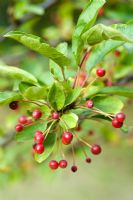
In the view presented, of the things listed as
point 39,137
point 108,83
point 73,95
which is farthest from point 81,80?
point 39,137

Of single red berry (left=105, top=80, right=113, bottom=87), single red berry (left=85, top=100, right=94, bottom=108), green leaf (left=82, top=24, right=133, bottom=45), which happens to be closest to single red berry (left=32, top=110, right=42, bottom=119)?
single red berry (left=85, top=100, right=94, bottom=108)

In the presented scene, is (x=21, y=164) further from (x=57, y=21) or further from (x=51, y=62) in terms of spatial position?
(x=51, y=62)

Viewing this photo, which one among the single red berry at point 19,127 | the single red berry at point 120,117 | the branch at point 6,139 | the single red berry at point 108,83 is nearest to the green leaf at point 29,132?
the single red berry at point 19,127

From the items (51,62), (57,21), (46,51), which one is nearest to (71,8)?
(57,21)

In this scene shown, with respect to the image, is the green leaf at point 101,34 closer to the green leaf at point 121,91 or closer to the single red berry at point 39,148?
the green leaf at point 121,91

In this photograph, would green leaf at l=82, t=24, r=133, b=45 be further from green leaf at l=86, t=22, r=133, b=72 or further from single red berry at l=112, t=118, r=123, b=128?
single red berry at l=112, t=118, r=123, b=128

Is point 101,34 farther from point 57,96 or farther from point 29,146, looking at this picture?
point 29,146
